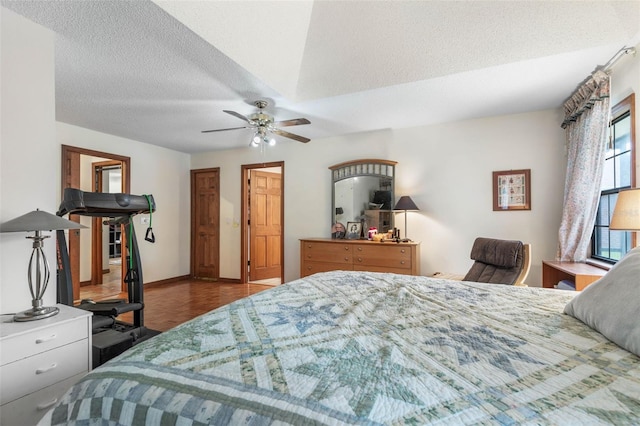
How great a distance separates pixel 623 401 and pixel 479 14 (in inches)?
95.7

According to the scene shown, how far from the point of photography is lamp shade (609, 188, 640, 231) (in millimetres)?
1843

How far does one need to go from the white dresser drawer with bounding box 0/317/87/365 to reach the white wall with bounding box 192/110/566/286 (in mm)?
3482

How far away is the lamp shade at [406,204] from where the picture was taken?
394 cm

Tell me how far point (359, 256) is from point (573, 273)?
218cm

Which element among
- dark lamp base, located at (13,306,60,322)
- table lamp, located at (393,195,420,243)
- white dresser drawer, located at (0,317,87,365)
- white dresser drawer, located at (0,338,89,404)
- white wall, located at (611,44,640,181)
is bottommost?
white dresser drawer, located at (0,338,89,404)

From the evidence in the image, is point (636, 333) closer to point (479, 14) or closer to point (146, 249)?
point (479, 14)

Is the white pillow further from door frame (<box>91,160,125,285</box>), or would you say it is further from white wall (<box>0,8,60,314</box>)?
door frame (<box>91,160,125,285</box>)

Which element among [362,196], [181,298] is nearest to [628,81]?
[362,196]

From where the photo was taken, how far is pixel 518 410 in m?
0.69

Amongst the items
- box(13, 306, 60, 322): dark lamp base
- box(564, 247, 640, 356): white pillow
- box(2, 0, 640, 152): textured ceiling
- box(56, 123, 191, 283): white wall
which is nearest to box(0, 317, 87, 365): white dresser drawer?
box(13, 306, 60, 322): dark lamp base

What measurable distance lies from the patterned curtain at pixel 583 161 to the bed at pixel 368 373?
2.10 m

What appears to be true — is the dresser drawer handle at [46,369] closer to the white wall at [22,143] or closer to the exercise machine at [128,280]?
the white wall at [22,143]

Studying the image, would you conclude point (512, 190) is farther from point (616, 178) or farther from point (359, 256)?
point (359, 256)

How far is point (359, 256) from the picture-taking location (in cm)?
405
